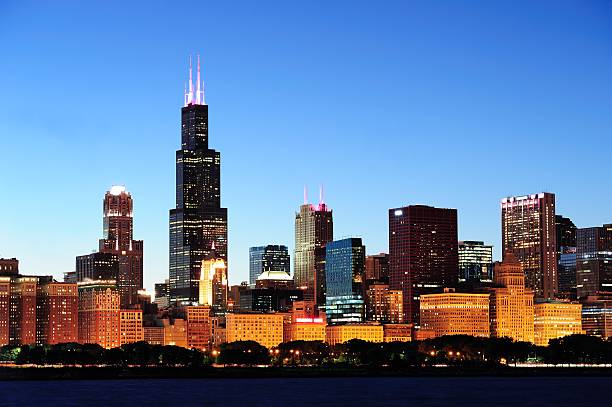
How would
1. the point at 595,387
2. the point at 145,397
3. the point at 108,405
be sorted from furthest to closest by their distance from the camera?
the point at 595,387 → the point at 145,397 → the point at 108,405

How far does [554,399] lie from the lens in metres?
169

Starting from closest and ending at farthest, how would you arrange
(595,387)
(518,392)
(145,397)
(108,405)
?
1. (108,405)
2. (145,397)
3. (518,392)
4. (595,387)

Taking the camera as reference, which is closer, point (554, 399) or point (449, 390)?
point (554, 399)

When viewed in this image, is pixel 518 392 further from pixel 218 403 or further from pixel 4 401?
pixel 4 401

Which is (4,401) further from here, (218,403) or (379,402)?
(379,402)

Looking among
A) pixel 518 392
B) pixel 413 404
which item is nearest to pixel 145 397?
pixel 413 404

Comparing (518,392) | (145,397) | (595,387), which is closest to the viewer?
(145,397)

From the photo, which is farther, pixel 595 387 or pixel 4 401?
pixel 595 387

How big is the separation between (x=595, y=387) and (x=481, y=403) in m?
41.6

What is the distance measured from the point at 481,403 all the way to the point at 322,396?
23.0m

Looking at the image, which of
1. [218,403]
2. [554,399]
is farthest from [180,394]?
[554,399]

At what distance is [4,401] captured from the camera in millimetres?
167250

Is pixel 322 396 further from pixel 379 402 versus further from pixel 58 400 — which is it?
pixel 58 400

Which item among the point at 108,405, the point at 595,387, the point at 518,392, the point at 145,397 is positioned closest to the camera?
the point at 108,405
